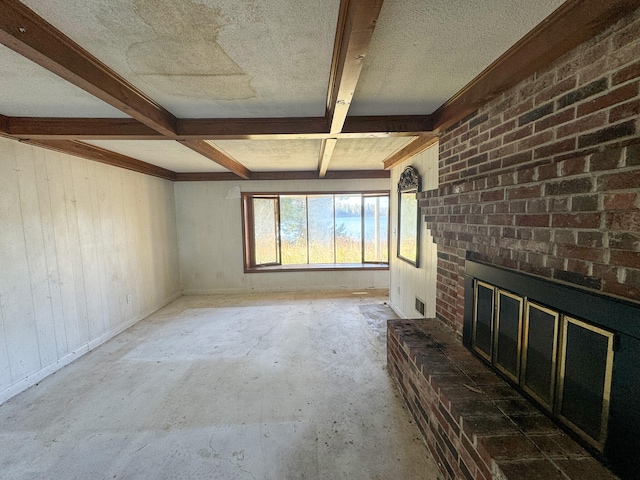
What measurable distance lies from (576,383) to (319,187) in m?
4.42

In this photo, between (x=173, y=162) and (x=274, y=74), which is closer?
(x=274, y=74)

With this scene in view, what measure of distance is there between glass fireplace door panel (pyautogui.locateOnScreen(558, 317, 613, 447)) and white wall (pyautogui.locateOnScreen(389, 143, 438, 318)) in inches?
59.3

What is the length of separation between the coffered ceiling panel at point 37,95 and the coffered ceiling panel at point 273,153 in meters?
1.16

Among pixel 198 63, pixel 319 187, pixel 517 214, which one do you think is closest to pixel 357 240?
pixel 319 187

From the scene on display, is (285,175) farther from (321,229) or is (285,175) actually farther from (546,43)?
(546,43)

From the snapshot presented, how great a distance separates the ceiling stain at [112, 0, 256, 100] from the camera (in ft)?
3.53

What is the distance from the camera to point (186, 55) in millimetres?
1357

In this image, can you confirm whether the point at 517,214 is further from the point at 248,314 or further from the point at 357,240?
the point at 357,240

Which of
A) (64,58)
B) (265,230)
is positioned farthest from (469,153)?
(265,230)

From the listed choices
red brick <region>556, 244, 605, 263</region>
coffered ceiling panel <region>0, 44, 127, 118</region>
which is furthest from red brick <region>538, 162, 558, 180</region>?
coffered ceiling panel <region>0, 44, 127, 118</region>

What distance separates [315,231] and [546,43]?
14.6ft

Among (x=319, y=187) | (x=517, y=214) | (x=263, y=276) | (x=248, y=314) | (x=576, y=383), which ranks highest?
(x=319, y=187)

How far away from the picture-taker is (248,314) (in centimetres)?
406

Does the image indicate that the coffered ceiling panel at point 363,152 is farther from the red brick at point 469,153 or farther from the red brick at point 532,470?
the red brick at point 532,470
